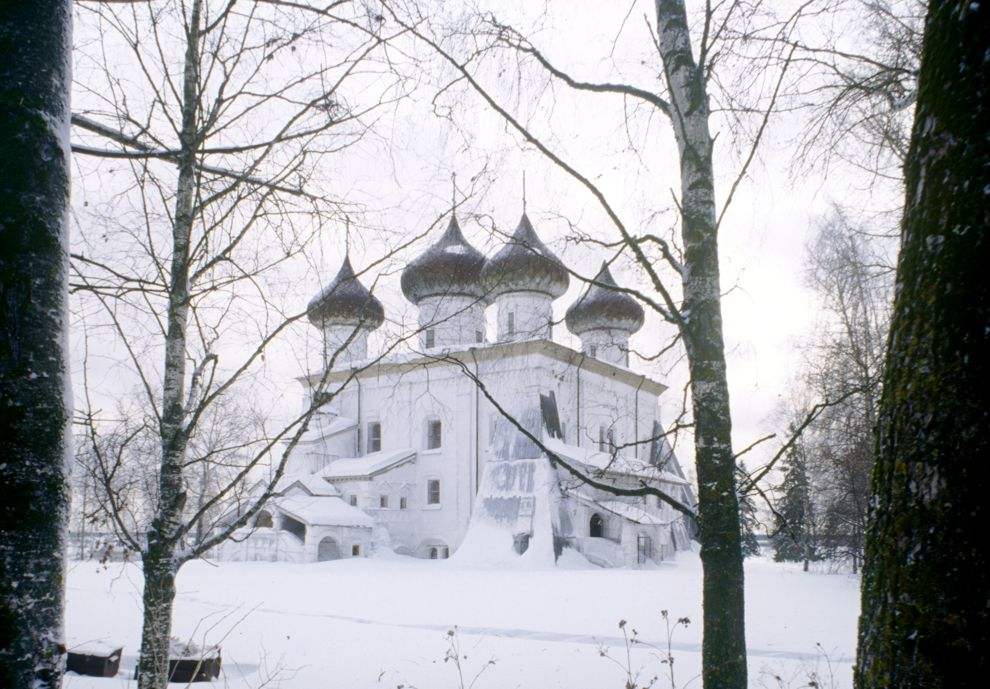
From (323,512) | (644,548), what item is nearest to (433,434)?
(323,512)

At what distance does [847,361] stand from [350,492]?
61.5ft

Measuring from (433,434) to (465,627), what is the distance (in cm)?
2075

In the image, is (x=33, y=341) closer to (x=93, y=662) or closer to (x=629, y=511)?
(x=93, y=662)

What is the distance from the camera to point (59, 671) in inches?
68.6

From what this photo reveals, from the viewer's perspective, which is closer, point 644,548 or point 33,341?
point 33,341

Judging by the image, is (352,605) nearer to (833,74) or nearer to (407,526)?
(833,74)

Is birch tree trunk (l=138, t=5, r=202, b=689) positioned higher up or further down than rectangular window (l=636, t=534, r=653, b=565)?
higher up

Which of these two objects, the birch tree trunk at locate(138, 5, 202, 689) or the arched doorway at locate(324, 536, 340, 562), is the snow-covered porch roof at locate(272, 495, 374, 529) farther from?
the birch tree trunk at locate(138, 5, 202, 689)

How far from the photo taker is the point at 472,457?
30.0 metres

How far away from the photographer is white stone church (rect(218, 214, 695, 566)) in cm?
2628

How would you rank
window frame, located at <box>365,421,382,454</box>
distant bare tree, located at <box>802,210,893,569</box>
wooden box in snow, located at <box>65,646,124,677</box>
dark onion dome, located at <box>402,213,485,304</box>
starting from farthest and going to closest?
window frame, located at <box>365,421,382,454</box>, dark onion dome, located at <box>402,213,485,304</box>, distant bare tree, located at <box>802,210,893,569</box>, wooden box in snow, located at <box>65,646,124,677</box>

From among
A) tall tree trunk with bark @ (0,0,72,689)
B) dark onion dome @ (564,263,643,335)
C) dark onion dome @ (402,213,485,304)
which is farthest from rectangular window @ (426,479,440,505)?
tall tree trunk with bark @ (0,0,72,689)

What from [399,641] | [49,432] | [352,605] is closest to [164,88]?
[49,432]

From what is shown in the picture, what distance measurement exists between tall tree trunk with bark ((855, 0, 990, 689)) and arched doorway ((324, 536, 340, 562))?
27412 millimetres
